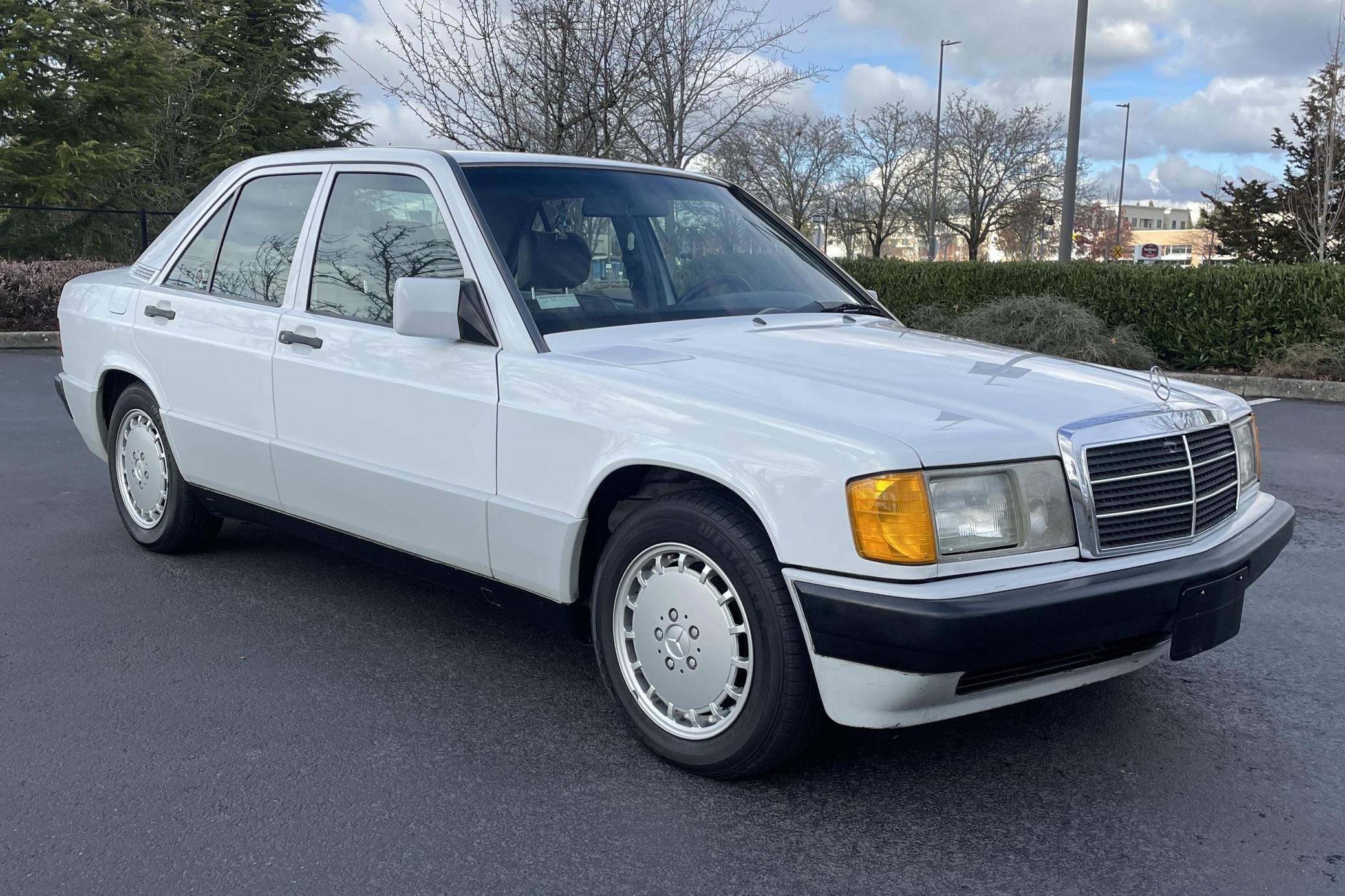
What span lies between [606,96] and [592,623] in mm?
9092

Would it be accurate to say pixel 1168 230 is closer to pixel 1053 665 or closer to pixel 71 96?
pixel 71 96

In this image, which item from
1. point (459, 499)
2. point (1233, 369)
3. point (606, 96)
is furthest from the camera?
point (1233, 369)

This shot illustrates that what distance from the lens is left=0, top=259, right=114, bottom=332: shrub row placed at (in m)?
15.3

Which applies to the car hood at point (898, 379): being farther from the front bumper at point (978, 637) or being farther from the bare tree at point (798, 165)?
the bare tree at point (798, 165)

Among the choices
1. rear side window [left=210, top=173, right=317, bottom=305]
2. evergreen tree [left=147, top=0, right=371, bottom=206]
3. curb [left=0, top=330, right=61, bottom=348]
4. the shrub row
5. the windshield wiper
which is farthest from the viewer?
evergreen tree [left=147, top=0, right=371, bottom=206]

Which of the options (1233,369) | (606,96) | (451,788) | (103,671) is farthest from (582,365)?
(1233,369)

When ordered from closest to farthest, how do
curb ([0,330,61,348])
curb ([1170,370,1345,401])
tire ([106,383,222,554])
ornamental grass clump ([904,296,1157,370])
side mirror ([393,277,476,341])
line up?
side mirror ([393,277,476,341])
tire ([106,383,222,554])
curb ([1170,370,1345,401])
ornamental grass clump ([904,296,1157,370])
curb ([0,330,61,348])

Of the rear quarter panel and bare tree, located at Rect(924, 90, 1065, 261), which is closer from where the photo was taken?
the rear quarter panel

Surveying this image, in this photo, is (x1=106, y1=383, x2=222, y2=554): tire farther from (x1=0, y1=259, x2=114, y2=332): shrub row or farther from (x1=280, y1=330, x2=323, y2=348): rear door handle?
(x1=0, y1=259, x2=114, y2=332): shrub row

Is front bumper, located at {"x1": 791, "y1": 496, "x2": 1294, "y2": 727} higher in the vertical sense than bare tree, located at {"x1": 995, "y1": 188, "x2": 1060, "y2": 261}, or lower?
lower

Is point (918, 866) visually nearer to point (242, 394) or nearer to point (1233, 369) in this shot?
point (242, 394)

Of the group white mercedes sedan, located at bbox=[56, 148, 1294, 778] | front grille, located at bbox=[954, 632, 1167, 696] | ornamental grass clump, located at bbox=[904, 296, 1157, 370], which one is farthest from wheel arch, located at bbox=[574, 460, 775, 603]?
ornamental grass clump, located at bbox=[904, 296, 1157, 370]

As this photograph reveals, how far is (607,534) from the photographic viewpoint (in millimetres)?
3324

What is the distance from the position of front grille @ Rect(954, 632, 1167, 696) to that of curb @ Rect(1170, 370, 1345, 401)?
9.55 m
